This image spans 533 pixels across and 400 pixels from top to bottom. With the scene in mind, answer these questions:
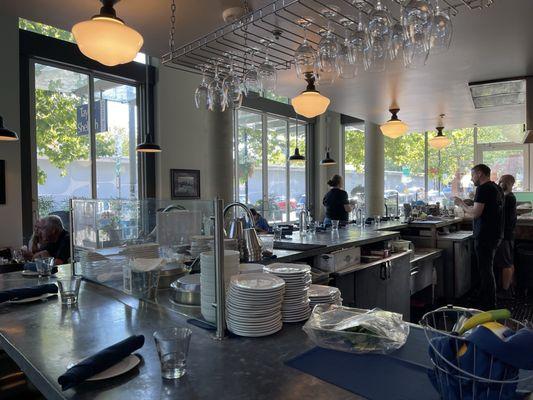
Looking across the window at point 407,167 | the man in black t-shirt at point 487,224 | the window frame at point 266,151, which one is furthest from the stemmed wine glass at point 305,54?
the window at point 407,167

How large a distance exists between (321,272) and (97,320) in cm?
169

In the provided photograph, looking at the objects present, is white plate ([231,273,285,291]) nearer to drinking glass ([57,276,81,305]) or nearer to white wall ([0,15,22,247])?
drinking glass ([57,276,81,305])

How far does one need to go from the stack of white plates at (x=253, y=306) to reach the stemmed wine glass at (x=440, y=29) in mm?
1586

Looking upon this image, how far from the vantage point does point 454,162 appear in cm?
1175

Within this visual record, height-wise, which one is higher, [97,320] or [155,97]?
[155,97]

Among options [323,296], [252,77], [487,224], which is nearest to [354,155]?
[487,224]

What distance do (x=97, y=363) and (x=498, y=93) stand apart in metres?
6.08

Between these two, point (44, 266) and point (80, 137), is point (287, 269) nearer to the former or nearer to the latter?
point (44, 266)

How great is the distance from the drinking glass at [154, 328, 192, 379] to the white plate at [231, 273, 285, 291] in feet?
0.98

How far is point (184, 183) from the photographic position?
7.48 metres

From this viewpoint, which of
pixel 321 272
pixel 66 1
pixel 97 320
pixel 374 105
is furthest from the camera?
pixel 374 105

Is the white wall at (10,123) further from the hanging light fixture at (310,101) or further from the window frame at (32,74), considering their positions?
the hanging light fixture at (310,101)

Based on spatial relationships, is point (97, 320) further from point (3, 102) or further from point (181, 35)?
Result: point (3, 102)

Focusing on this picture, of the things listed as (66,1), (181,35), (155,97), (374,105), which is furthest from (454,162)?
(66,1)
